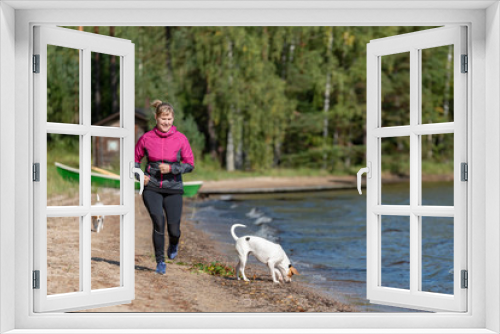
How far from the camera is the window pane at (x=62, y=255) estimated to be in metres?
4.46

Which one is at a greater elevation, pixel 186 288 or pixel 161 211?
pixel 161 211

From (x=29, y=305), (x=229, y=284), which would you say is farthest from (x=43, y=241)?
(x=229, y=284)

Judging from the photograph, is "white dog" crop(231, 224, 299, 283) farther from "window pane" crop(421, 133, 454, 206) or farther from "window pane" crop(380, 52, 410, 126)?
"window pane" crop(380, 52, 410, 126)

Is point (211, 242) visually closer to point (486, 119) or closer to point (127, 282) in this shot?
point (127, 282)

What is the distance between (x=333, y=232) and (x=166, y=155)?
938 cm

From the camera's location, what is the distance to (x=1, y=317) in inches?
111

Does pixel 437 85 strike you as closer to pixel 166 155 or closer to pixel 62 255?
pixel 62 255

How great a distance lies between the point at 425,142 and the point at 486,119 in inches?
595

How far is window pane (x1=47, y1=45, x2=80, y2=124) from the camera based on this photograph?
13.7 m

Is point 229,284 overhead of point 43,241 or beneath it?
beneath

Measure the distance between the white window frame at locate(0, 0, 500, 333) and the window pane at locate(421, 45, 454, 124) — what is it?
1494 cm

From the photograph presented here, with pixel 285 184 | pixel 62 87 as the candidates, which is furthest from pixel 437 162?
pixel 62 87

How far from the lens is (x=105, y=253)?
298 inches

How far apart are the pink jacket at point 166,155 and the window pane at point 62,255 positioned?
3.73 feet
